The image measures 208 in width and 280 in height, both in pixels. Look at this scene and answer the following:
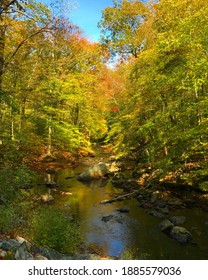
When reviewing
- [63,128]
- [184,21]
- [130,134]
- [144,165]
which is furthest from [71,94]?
[184,21]

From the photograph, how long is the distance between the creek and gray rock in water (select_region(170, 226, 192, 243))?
8.1 inches

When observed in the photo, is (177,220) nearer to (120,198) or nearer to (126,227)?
(126,227)

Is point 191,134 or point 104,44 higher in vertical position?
point 104,44

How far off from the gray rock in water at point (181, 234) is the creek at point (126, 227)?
206 mm

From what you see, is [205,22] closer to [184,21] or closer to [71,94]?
[184,21]

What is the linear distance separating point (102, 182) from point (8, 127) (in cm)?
850

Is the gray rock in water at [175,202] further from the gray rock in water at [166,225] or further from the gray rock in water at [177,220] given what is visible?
the gray rock in water at [166,225]

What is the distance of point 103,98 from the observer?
34094mm

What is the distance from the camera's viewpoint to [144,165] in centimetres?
2266

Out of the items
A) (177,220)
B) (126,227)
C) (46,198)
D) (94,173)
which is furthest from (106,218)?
(94,173)

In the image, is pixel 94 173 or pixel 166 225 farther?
pixel 94 173

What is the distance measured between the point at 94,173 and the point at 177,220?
1008cm

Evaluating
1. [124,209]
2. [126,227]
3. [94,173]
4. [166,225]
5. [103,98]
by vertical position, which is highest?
[103,98]

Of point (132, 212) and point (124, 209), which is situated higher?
point (124, 209)
